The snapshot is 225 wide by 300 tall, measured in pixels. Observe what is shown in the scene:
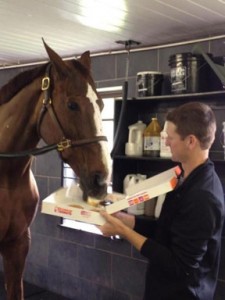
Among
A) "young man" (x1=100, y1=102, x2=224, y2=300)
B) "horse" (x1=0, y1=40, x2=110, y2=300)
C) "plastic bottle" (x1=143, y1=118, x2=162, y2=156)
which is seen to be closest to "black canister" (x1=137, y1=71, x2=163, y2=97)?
"plastic bottle" (x1=143, y1=118, x2=162, y2=156)

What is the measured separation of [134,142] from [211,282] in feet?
4.41

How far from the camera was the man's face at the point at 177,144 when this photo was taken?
138 centimetres

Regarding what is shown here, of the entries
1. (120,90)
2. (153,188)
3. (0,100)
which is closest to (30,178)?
(0,100)

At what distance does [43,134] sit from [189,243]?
2.36 ft

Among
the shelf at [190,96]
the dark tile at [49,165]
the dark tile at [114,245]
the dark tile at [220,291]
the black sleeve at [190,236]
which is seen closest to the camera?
the black sleeve at [190,236]

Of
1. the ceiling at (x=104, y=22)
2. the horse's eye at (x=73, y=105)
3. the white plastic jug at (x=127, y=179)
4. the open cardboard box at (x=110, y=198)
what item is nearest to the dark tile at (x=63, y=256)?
the white plastic jug at (x=127, y=179)

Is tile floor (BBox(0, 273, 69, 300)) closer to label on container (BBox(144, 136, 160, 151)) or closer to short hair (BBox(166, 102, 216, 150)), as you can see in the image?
label on container (BBox(144, 136, 160, 151))

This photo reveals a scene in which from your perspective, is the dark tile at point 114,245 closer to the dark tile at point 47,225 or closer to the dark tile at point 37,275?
the dark tile at point 47,225

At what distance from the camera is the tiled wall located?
2830 millimetres

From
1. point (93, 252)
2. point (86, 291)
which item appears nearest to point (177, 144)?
point (93, 252)

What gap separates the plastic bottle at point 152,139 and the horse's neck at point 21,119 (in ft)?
3.19

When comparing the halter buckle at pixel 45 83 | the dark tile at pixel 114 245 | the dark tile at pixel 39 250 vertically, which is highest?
the halter buckle at pixel 45 83

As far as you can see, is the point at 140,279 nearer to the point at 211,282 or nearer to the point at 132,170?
the point at 132,170

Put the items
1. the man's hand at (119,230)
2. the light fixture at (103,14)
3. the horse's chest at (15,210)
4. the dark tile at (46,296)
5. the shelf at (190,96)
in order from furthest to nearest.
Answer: the dark tile at (46,296) < the shelf at (190,96) < the light fixture at (103,14) < the horse's chest at (15,210) < the man's hand at (119,230)
